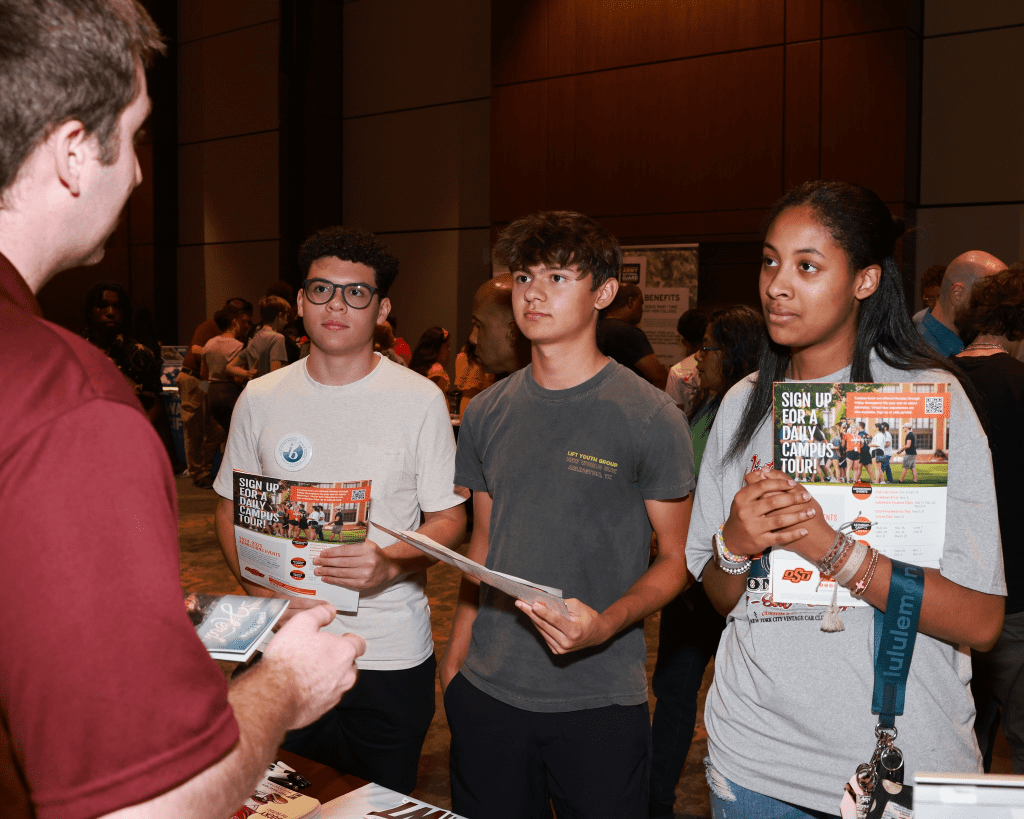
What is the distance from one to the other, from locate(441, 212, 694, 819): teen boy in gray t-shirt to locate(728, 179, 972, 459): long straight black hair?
47cm

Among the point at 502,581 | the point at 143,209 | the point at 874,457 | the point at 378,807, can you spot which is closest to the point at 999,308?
the point at 874,457

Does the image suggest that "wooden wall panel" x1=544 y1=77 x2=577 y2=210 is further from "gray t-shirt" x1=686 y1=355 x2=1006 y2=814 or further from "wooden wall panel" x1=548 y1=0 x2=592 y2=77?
"gray t-shirt" x1=686 y1=355 x2=1006 y2=814

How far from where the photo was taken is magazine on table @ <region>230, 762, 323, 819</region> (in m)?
1.37

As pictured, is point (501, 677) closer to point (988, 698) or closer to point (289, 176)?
point (988, 698)

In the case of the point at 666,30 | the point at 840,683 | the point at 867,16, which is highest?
the point at 666,30

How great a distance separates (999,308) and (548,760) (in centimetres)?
195

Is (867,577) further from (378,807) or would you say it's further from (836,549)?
(378,807)

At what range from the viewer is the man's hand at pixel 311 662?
33.4 inches

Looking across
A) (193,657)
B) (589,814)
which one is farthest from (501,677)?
(193,657)

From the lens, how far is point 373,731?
6.46 feet

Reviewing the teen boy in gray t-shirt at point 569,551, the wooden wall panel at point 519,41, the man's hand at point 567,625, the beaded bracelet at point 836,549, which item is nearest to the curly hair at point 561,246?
the teen boy in gray t-shirt at point 569,551

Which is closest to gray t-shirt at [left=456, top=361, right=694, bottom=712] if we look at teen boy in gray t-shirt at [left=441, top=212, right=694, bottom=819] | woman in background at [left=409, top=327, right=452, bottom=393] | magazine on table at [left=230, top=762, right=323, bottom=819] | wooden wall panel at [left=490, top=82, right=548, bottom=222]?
teen boy in gray t-shirt at [left=441, top=212, right=694, bottom=819]

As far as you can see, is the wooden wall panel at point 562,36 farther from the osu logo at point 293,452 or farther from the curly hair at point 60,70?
the curly hair at point 60,70

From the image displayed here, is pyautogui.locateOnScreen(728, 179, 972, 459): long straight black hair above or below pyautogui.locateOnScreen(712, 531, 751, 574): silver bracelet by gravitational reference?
above
